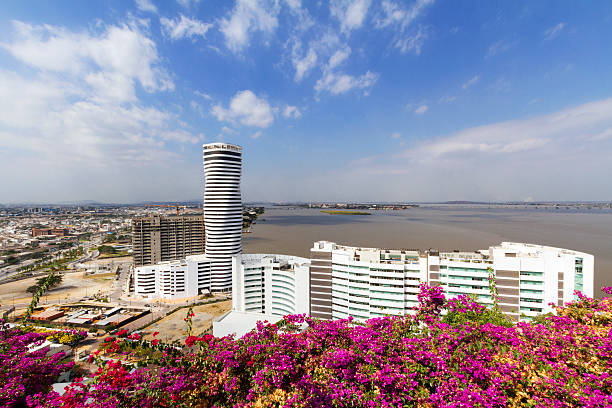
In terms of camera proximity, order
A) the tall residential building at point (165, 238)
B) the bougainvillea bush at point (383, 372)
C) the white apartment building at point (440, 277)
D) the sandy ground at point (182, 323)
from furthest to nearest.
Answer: the tall residential building at point (165, 238) → the sandy ground at point (182, 323) → the white apartment building at point (440, 277) → the bougainvillea bush at point (383, 372)

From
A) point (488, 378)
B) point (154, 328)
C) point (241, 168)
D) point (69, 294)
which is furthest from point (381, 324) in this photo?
point (69, 294)

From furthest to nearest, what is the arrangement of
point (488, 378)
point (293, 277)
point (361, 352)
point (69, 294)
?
point (69, 294) → point (293, 277) → point (361, 352) → point (488, 378)

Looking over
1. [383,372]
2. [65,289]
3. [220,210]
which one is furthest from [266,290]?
[65,289]

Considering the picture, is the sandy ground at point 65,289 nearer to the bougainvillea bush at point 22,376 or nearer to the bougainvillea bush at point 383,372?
the bougainvillea bush at point 22,376

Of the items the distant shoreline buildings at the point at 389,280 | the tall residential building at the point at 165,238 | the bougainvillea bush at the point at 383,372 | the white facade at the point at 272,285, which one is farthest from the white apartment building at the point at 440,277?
the tall residential building at the point at 165,238

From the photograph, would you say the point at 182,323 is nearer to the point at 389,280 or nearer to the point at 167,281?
the point at 167,281

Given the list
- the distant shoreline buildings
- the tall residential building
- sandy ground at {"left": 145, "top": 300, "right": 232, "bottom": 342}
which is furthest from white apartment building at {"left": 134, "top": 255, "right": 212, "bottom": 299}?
the distant shoreline buildings

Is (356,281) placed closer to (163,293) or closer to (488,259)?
(488,259)
